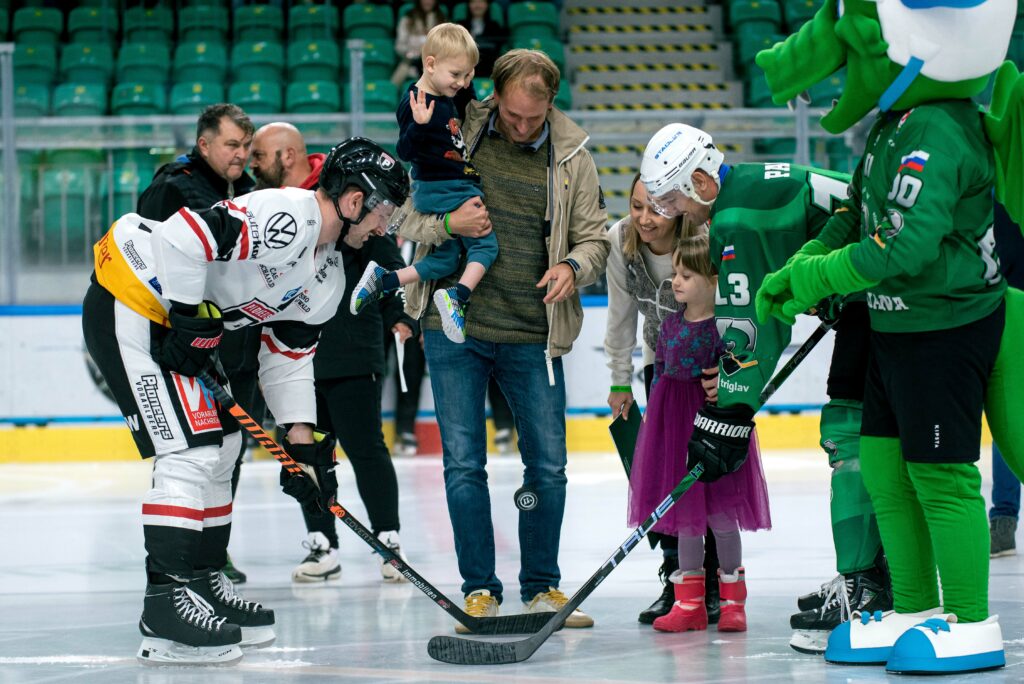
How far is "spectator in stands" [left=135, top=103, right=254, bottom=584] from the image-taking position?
14.2ft

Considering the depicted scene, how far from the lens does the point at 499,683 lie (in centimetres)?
306

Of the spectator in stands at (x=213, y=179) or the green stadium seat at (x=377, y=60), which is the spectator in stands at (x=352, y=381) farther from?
the green stadium seat at (x=377, y=60)

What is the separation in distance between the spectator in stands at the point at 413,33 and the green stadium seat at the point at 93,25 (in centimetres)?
234

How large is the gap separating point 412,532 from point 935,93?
3.14m

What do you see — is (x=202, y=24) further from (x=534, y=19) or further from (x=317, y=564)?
(x=317, y=564)

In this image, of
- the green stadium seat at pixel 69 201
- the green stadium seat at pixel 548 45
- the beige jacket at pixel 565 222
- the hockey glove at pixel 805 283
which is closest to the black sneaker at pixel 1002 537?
the beige jacket at pixel 565 222

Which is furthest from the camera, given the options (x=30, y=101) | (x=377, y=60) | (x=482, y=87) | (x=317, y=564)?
(x=377, y=60)

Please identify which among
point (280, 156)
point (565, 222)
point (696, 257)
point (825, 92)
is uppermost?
point (825, 92)

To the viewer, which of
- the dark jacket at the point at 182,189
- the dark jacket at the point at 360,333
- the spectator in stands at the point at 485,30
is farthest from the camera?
the spectator in stands at the point at 485,30

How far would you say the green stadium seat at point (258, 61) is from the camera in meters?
10.9

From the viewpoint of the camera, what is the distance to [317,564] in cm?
464

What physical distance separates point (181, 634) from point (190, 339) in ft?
2.41

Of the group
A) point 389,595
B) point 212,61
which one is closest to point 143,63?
point 212,61

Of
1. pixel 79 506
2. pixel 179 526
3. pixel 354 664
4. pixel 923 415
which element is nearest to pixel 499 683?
pixel 354 664
